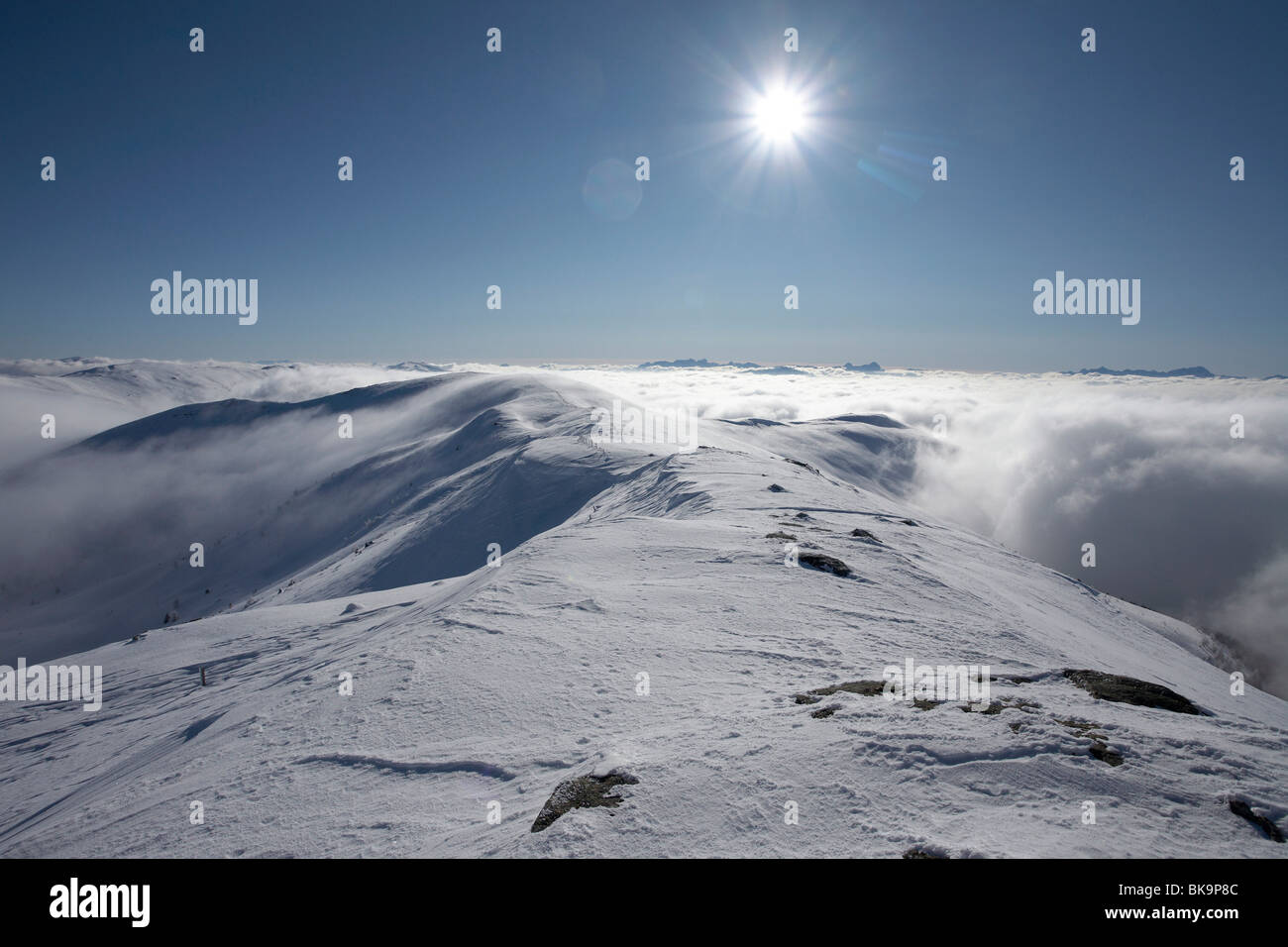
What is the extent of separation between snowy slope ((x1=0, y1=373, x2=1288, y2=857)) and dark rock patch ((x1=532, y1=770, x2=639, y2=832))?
0.14m

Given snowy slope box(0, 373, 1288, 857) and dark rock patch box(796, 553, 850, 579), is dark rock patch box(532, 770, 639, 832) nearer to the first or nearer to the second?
snowy slope box(0, 373, 1288, 857)

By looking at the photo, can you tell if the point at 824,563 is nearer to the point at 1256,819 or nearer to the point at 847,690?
the point at 847,690

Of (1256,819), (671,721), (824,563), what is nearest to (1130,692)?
(1256,819)

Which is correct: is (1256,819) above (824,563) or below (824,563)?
below

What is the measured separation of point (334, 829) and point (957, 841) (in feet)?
17.5

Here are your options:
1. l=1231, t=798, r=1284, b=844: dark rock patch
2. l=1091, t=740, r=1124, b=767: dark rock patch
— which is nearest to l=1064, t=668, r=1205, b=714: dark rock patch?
l=1091, t=740, r=1124, b=767: dark rock patch

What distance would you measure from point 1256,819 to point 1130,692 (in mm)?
3255

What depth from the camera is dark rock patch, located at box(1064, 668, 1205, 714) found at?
6801mm

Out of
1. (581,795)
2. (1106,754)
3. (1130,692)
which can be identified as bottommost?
(1130,692)

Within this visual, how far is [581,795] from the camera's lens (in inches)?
185

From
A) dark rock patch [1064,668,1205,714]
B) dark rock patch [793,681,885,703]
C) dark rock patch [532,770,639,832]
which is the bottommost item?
dark rock patch [1064,668,1205,714]

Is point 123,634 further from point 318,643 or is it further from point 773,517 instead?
point 773,517
